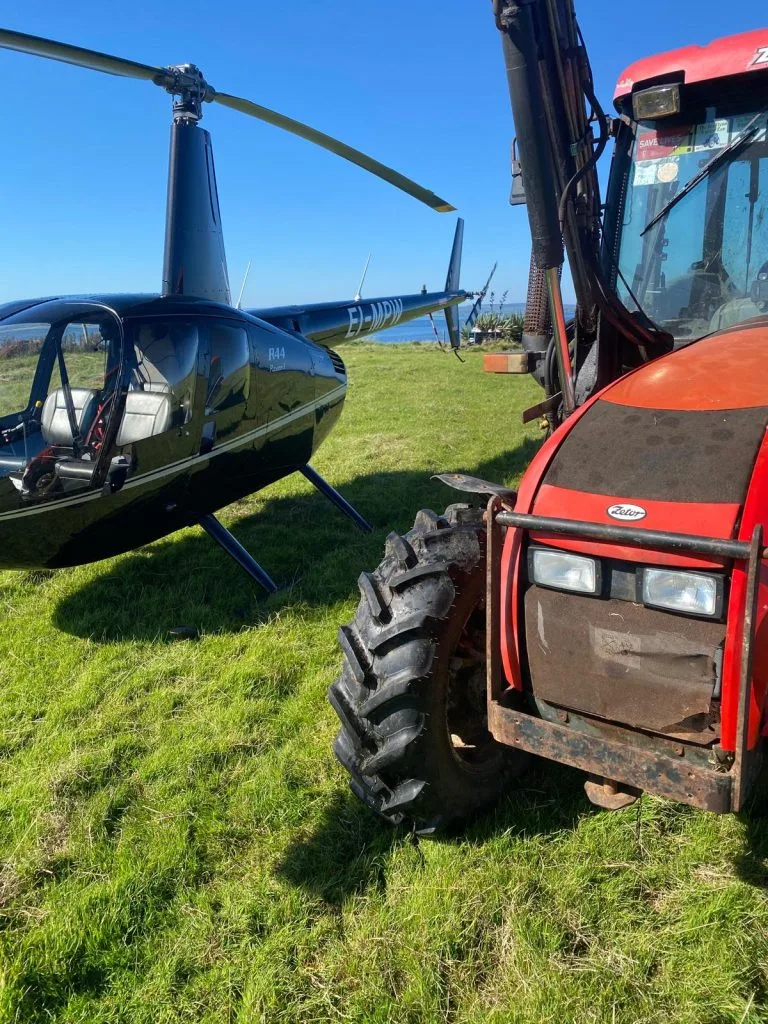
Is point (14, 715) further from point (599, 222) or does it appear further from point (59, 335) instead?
point (599, 222)

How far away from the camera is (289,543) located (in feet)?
18.4

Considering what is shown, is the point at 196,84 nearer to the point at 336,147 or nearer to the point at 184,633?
the point at 336,147

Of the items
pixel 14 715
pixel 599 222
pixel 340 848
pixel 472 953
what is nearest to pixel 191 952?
pixel 340 848

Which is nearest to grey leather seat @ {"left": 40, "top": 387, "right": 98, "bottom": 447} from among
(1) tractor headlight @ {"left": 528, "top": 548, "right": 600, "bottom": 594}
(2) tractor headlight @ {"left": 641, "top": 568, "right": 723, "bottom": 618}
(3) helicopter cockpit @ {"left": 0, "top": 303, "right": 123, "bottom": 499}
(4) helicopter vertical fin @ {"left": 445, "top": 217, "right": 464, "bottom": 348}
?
(3) helicopter cockpit @ {"left": 0, "top": 303, "right": 123, "bottom": 499}

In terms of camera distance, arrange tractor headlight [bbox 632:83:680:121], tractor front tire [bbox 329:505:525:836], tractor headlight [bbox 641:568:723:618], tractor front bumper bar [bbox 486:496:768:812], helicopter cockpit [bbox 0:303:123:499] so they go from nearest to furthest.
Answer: tractor front bumper bar [bbox 486:496:768:812] < tractor headlight [bbox 641:568:723:618] < tractor front tire [bbox 329:505:525:836] < tractor headlight [bbox 632:83:680:121] < helicopter cockpit [bbox 0:303:123:499]

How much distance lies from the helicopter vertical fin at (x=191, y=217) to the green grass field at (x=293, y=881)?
3.47 meters

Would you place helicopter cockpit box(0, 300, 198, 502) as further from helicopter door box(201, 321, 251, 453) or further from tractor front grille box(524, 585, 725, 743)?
tractor front grille box(524, 585, 725, 743)

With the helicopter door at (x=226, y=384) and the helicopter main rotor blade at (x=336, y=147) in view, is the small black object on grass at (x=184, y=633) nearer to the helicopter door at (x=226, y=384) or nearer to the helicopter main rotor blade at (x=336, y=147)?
the helicopter door at (x=226, y=384)

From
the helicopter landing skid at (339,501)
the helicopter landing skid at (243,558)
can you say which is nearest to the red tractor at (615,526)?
the helicopter landing skid at (243,558)

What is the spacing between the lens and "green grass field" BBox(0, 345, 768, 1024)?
190cm

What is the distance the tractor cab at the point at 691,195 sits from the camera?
299cm

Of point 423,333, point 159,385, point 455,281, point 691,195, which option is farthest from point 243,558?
point 423,333

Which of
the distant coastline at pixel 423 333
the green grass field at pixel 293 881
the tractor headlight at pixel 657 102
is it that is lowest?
the distant coastline at pixel 423 333

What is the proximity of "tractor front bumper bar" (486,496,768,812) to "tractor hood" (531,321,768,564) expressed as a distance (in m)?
0.11
